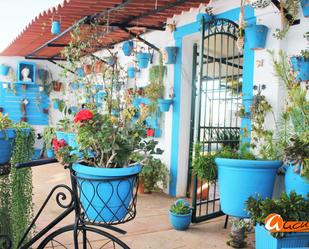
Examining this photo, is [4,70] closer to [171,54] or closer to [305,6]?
[171,54]

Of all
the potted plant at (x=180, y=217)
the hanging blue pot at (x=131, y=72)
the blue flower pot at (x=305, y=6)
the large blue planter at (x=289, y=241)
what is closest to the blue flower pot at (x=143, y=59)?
the hanging blue pot at (x=131, y=72)

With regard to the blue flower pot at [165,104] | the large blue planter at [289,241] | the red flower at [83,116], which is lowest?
the large blue planter at [289,241]

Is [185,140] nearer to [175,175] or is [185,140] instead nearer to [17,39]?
[175,175]

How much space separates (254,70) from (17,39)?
4.95 m

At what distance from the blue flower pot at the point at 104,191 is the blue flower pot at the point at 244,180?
1.98 m

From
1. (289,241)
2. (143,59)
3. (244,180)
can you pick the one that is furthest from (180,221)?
(143,59)

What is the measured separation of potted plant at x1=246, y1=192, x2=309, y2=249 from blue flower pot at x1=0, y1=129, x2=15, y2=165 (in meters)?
1.81

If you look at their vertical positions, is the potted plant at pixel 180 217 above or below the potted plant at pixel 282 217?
below

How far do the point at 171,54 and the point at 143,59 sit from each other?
2.45 ft

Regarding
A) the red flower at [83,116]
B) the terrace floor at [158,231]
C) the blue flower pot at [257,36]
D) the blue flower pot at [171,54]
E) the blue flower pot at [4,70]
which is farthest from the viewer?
the blue flower pot at [4,70]

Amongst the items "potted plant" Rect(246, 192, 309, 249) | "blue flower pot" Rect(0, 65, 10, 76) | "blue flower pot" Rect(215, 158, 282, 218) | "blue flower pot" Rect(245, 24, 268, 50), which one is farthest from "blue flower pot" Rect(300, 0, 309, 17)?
"blue flower pot" Rect(0, 65, 10, 76)

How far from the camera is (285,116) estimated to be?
10.2 feet

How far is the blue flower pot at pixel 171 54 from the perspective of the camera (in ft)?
16.6

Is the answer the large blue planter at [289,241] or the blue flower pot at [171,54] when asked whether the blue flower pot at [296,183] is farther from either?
the blue flower pot at [171,54]
